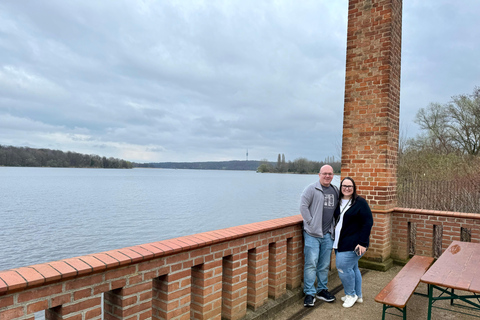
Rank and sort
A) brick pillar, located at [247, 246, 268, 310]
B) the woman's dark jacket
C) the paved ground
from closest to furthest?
brick pillar, located at [247, 246, 268, 310]
the paved ground
the woman's dark jacket

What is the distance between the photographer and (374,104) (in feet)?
17.5

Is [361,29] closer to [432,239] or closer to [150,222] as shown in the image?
[432,239]

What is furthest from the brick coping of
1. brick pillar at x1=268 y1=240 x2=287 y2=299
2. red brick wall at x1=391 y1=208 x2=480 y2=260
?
red brick wall at x1=391 y1=208 x2=480 y2=260

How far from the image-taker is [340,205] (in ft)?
13.3

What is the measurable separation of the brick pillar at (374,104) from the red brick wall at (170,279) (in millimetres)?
1989

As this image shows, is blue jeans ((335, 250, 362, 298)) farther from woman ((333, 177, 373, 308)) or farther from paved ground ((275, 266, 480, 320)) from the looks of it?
paved ground ((275, 266, 480, 320))

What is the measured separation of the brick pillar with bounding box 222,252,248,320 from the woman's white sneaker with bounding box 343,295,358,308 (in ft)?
4.70

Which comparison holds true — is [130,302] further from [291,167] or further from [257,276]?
[291,167]

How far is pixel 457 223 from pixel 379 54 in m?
3.01

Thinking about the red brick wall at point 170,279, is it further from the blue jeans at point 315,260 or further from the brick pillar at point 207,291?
the blue jeans at point 315,260

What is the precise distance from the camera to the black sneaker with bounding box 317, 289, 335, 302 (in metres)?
4.00

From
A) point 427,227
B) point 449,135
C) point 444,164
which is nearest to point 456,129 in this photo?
point 449,135

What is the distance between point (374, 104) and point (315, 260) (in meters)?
2.86

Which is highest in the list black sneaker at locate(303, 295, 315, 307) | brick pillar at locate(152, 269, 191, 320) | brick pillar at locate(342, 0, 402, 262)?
brick pillar at locate(342, 0, 402, 262)
